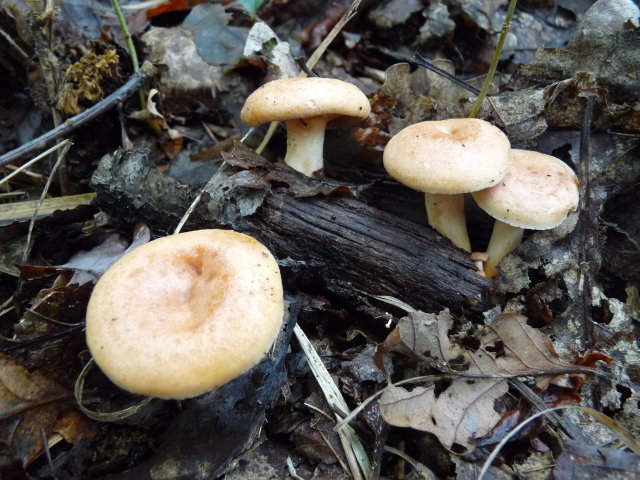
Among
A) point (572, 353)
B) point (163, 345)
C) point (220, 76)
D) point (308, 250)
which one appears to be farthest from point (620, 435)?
point (220, 76)

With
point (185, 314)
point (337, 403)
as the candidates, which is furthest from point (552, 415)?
point (185, 314)

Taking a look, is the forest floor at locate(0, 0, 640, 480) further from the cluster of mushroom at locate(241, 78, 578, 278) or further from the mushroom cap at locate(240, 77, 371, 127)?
the mushroom cap at locate(240, 77, 371, 127)

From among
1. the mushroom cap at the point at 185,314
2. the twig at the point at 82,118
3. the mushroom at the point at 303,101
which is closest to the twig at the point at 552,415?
the mushroom cap at the point at 185,314

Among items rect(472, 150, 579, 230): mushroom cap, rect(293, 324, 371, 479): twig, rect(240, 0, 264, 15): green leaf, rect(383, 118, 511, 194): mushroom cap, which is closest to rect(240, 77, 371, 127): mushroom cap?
Answer: rect(383, 118, 511, 194): mushroom cap

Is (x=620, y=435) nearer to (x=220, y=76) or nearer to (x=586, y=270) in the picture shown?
(x=586, y=270)

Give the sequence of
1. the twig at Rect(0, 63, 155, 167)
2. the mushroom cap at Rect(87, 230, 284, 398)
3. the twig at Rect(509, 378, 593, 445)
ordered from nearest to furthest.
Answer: the mushroom cap at Rect(87, 230, 284, 398), the twig at Rect(509, 378, 593, 445), the twig at Rect(0, 63, 155, 167)
